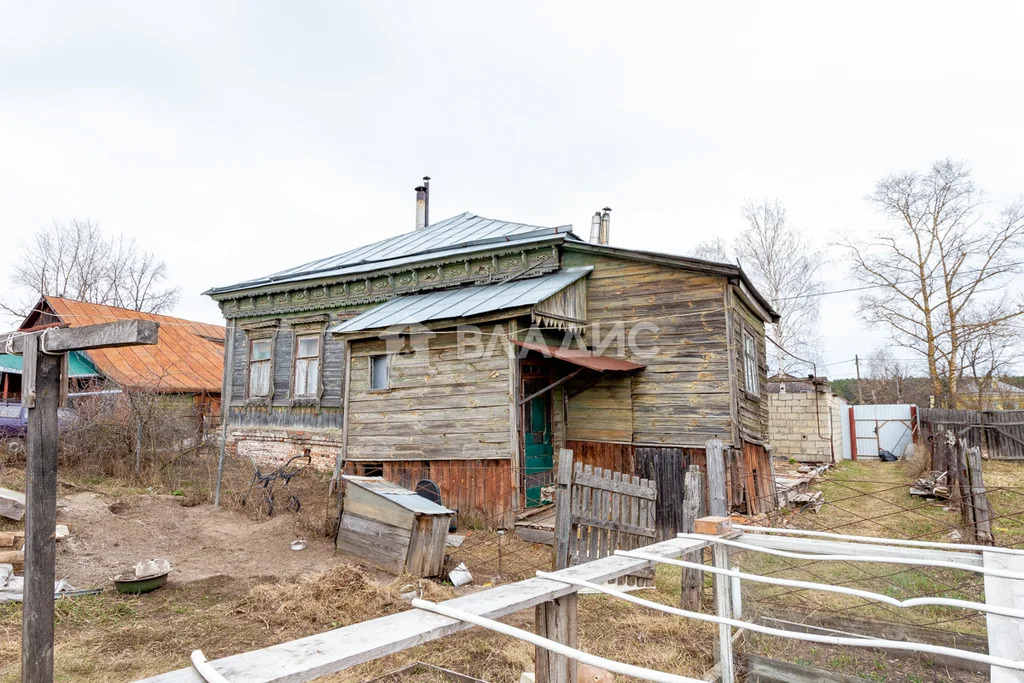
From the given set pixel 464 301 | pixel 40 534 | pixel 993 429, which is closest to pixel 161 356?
pixel 464 301

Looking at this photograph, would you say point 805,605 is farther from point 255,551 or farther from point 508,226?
point 508,226

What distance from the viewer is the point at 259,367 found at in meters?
18.0

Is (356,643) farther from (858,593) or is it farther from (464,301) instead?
(464,301)

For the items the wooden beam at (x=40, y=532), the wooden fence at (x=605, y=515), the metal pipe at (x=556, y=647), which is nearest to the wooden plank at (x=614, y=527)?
the wooden fence at (x=605, y=515)

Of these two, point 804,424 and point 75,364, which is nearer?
point 804,424

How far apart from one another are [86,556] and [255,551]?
2.35 metres

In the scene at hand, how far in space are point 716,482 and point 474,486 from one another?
18.4 ft

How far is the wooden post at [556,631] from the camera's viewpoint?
281 cm

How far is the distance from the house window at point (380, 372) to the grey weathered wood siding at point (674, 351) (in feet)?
13.6

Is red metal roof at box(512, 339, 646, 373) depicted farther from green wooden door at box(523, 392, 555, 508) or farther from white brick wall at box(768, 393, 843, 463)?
white brick wall at box(768, 393, 843, 463)

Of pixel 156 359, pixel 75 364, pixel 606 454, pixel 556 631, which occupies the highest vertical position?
pixel 156 359

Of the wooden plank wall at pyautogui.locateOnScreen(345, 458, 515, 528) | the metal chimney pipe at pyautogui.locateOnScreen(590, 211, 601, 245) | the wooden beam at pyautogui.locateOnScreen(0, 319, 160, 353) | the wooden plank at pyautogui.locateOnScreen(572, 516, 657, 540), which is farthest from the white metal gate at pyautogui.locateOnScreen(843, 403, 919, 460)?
the wooden beam at pyautogui.locateOnScreen(0, 319, 160, 353)

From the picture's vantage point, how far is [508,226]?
16.2 m

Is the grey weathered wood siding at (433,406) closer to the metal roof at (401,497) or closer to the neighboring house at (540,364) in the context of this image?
the neighboring house at (540,364)
